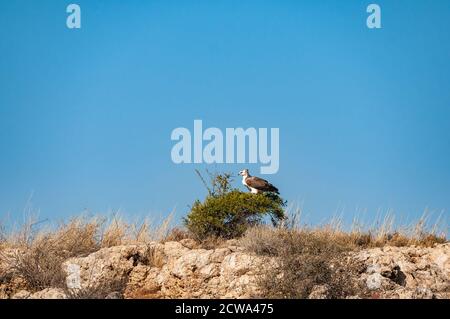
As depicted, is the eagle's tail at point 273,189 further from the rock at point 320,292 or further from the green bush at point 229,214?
the rock at point 320,292

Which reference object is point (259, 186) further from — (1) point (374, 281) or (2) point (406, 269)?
(1) point (374, 281)

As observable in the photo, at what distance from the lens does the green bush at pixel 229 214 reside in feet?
62.4

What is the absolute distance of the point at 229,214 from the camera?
19234 mm

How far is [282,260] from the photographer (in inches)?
592

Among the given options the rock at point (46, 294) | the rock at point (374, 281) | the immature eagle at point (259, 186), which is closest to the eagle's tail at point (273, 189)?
the immature eagle at point (259, 186)

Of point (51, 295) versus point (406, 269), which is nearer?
point (51, 295)

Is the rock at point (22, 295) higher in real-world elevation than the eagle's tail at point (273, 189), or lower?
lower

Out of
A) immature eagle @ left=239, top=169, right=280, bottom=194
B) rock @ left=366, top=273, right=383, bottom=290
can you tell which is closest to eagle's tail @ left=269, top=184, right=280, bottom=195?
immature eagle @ left=239, top=169, right=280, bottom=194

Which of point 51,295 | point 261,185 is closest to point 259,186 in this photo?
point 261,185

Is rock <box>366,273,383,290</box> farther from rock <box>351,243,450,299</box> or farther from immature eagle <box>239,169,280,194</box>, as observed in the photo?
immature eagle <box>239,169,280,194</box>

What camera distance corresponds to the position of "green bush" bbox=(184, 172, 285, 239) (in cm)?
1902

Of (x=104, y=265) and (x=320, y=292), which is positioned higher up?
(x=104, y=265)

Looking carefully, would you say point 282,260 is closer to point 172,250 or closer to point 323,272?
point 323,272
